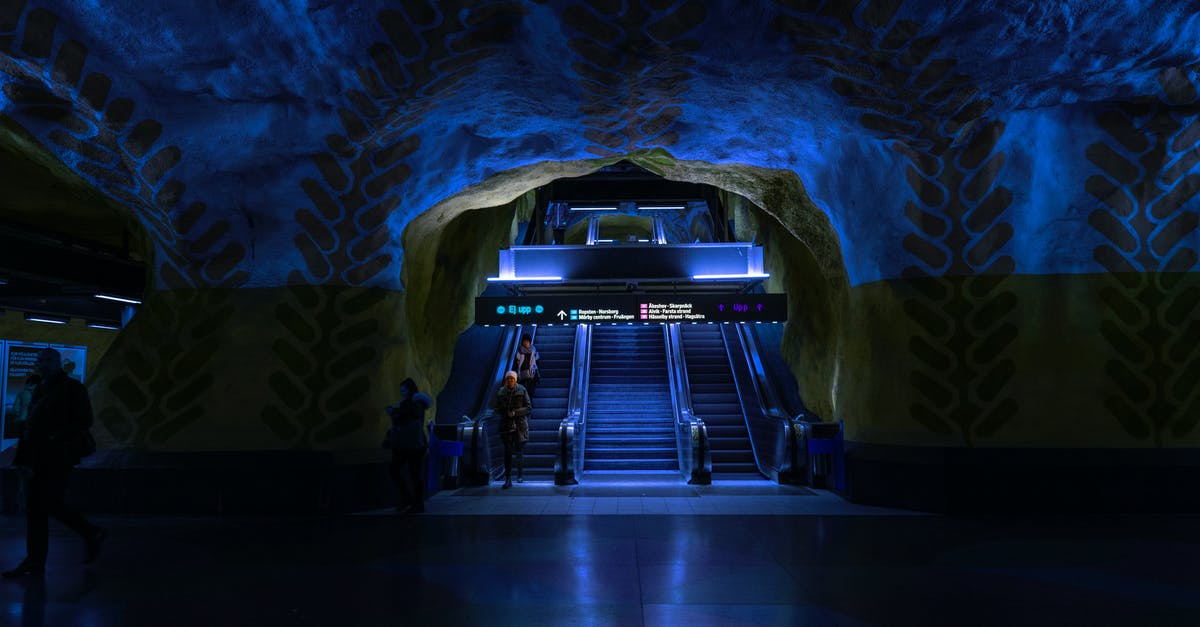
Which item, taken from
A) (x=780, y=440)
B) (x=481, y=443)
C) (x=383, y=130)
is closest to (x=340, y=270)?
(x=383, y=130)

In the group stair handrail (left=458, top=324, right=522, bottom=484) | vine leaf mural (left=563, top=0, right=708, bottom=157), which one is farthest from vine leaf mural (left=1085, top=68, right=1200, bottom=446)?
stair handrail (left=458, top=324, right=522, bottom=484)

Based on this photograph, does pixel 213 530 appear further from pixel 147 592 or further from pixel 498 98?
pixel 498 98

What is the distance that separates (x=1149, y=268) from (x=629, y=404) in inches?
311

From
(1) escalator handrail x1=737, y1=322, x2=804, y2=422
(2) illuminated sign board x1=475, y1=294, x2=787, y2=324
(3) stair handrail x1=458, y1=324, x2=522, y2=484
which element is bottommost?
(3) stair handrail x1=458, y1=324, x2=522, y2=484

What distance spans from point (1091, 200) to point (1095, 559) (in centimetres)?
367

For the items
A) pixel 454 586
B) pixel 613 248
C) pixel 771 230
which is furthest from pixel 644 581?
pixel 771 230

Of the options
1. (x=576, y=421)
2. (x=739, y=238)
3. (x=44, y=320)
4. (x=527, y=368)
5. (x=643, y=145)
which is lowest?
(x=576, y=421)

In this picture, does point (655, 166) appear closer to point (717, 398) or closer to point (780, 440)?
point (780, 440)

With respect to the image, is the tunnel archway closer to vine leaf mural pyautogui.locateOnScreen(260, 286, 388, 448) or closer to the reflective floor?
vine leaf mural pyautogui.locateOnScreen(260, 286, 388, 448)

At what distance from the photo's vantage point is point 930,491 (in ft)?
23.6

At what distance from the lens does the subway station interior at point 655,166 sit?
15.5ft

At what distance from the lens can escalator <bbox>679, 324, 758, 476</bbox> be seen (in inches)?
435

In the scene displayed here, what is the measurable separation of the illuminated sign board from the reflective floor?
155 inches

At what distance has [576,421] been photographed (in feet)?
35.7
